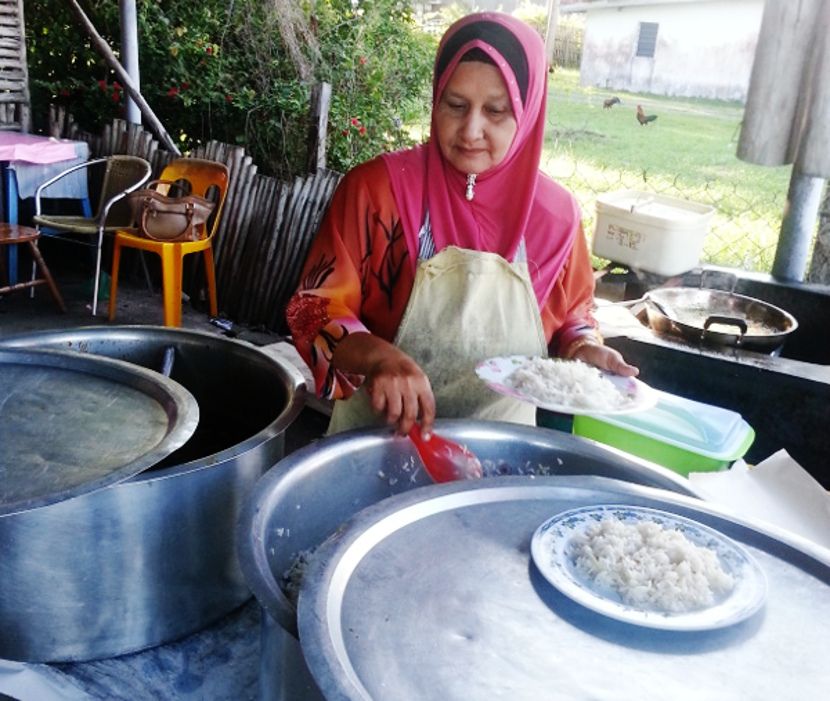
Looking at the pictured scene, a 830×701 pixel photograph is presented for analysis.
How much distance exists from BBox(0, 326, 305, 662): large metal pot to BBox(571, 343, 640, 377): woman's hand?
0.74 metres

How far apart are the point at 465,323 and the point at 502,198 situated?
0.96ft

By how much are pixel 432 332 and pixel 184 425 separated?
0.56 meters

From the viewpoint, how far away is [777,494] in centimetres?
177

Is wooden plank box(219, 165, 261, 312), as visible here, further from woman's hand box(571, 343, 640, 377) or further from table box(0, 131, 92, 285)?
woman's hand box(571, 343, 640, 377)

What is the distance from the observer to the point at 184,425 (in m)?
1.54

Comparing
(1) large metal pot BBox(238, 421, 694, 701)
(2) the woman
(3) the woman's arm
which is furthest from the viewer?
(3) the woman's arm

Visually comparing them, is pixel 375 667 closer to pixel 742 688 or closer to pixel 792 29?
pixel 742 688

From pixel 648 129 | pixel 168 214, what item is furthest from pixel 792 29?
pixel 648 129

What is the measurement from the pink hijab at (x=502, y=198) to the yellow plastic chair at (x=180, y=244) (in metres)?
3.73

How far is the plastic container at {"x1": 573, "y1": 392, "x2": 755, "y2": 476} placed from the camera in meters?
1.84

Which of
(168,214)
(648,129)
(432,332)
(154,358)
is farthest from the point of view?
(648,129)

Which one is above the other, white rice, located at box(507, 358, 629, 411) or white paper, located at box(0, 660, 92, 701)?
white rice, located at box(507, 358, 629, 411)

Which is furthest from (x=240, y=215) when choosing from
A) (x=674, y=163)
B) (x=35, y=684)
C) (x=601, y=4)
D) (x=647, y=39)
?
(x=647, y=39)

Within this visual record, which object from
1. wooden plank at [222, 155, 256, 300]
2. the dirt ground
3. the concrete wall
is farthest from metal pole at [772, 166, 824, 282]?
the concrete wall
